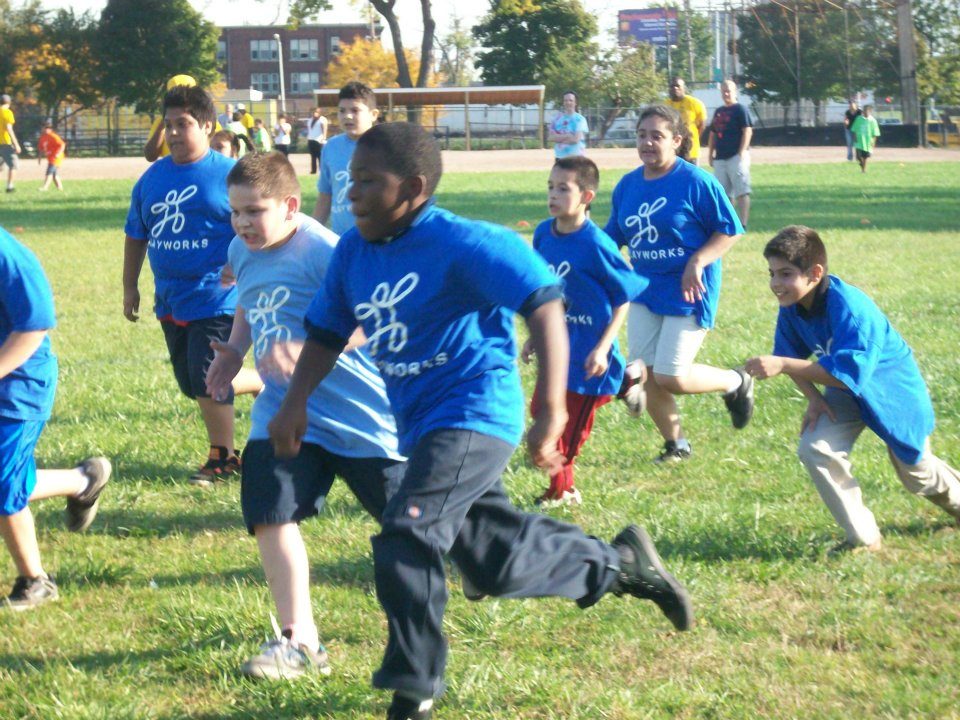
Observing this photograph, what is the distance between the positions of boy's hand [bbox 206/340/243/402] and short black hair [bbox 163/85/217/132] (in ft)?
7.19

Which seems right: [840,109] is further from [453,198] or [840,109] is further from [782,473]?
[782,473]

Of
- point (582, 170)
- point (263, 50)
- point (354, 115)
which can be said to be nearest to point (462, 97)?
point (354, 115)

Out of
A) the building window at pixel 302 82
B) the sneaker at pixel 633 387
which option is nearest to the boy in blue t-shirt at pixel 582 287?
the sneaker at pixel 633 387

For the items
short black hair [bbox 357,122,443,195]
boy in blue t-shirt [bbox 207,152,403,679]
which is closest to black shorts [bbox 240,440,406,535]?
boy in blue t-shirt [bbox 207,152,403,679]

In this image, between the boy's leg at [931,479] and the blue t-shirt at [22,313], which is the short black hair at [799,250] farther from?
the blue t-shirt at [22,313]

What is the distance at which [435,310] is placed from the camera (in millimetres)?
3553

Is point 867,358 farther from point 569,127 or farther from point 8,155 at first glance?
point 8,155

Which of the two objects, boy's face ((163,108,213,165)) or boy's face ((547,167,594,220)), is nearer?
boy's face ((547,167,594,220))

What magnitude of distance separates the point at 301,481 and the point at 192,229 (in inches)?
108

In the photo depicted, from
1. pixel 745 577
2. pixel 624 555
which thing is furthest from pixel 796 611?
pixel 624 555

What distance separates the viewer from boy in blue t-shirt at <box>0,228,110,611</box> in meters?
4.23

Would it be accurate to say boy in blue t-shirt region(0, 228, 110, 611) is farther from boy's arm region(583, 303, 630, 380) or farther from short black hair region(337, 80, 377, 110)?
short black hair region(337, 80, 377, 110)

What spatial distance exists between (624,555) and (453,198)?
21.3m

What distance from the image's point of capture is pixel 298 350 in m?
4.34
